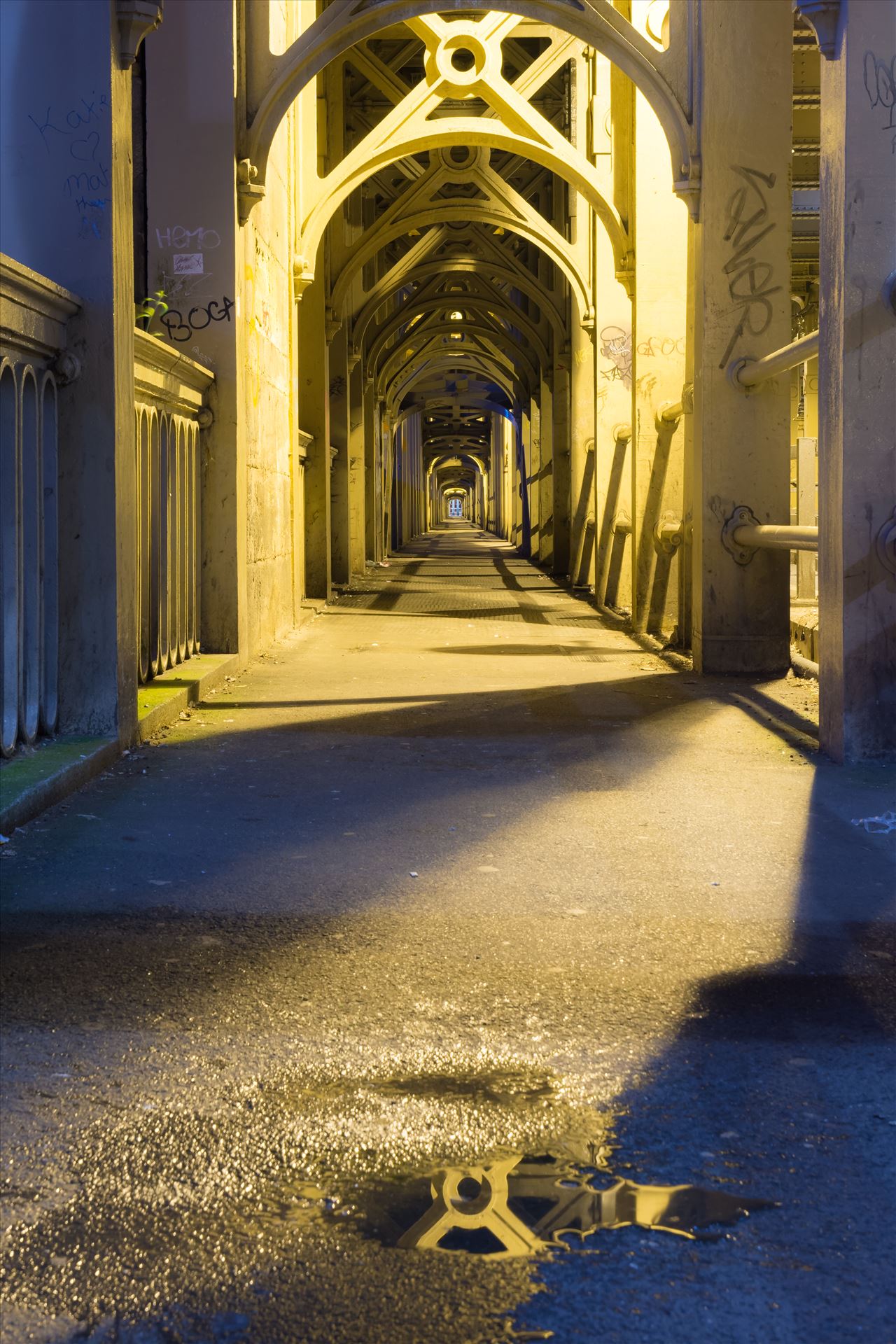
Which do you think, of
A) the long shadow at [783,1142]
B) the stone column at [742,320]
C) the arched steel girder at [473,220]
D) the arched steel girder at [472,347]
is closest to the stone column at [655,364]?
the stone column at [742,320]

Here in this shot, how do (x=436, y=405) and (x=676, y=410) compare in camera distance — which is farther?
(x=436, y=405)

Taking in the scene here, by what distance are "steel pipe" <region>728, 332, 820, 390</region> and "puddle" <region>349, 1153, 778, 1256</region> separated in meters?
4.22

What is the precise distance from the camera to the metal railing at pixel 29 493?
175 inches

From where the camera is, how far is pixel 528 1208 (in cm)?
172

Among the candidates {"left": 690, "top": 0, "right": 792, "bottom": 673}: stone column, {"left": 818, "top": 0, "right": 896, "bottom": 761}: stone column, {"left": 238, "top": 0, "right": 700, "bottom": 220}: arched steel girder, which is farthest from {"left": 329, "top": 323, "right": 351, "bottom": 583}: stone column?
{"left": 818, "top": 0, "right": 896, "bottom": 761}: stone column

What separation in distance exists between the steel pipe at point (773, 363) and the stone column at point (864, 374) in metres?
0.45

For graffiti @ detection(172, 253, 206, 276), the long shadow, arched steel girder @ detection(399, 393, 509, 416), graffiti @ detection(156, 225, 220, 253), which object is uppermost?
arched steel girder @ detection(399, 393, 509, 416)

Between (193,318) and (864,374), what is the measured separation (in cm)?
420

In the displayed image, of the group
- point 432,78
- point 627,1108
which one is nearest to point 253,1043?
point 627,1108

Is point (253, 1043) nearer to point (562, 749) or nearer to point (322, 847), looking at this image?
point (322, 847)

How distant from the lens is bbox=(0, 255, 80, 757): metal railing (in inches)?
175

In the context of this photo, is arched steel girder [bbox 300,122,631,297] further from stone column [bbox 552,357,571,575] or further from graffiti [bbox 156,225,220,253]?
stone column [bbox 552,357,571,575]

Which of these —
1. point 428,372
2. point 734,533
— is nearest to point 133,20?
point 734,533

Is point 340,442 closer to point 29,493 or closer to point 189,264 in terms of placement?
point 189,264
